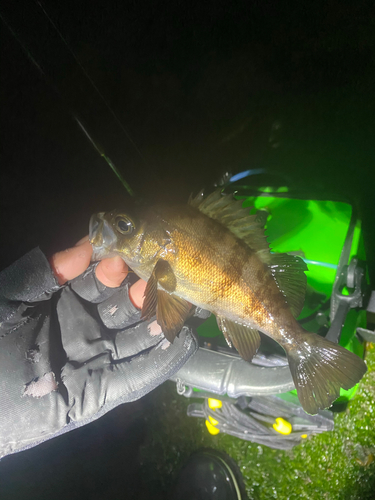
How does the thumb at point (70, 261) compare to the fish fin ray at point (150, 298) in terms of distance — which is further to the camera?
the thumb at point (70, 261)

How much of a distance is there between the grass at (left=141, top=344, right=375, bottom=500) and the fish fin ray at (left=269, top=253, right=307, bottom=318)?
3.89 ft

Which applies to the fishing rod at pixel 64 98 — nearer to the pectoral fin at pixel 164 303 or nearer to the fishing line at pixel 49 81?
the fishing line at pixel 49 81

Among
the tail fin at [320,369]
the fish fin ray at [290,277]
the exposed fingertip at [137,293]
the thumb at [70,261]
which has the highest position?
the thumb at [70,261]

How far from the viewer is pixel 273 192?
6.25 ft

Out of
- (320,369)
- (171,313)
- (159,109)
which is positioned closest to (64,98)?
(159,109)

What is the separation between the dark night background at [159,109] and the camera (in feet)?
7.61

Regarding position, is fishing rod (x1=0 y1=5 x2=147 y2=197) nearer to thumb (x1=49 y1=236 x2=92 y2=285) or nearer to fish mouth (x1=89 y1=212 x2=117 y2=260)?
thumb (x1=49 y1=236 x2=92 y2=285)

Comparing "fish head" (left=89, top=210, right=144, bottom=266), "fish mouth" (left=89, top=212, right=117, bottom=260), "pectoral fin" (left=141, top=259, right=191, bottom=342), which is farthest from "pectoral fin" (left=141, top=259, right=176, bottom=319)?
"fish mouth" (left=89, top=212, right=117, bottom=260)

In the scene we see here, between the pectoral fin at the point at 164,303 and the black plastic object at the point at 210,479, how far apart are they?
4.96 ft

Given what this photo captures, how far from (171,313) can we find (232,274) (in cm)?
34

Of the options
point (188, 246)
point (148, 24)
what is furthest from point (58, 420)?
point (148, 24)

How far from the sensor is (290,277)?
1.13 meters

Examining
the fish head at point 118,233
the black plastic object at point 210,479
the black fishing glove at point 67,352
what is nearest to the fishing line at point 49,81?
the black fishing glove at point 67,352

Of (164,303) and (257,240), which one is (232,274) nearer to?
(257,240)
